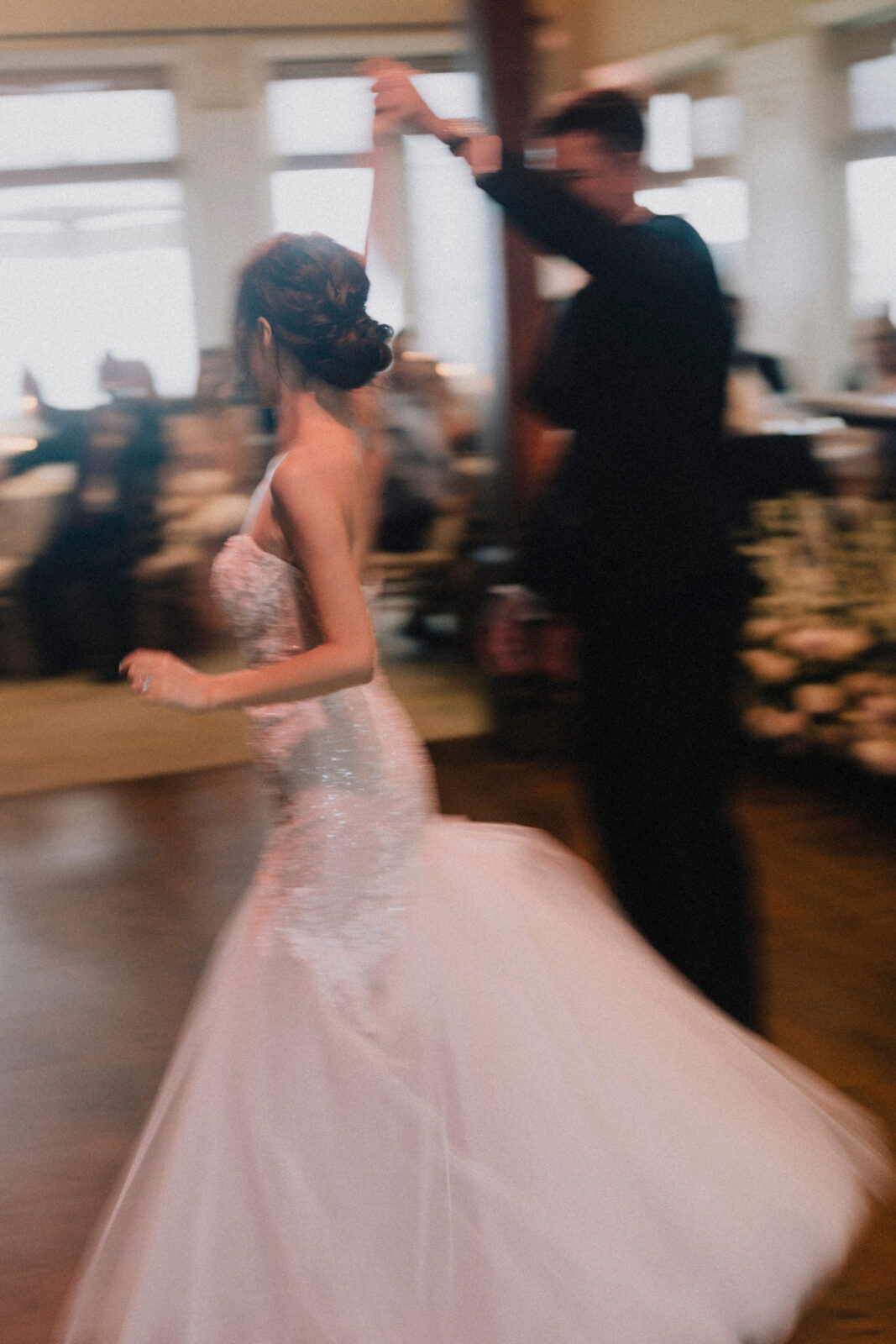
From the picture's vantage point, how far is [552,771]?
4.19 metres

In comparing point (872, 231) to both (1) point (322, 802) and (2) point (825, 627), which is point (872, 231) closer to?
(2) point (825, 627)

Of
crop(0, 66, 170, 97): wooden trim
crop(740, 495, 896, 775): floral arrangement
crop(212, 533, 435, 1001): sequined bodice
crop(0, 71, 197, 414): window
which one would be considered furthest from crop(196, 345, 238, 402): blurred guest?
crop(212, 533, 435, 1001): sequined bodice

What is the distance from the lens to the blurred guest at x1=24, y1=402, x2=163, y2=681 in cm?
588

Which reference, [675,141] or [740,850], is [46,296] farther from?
[740,850]

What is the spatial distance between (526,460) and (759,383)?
7.05 ft

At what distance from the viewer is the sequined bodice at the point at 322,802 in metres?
1.57

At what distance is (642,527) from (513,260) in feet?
7.81

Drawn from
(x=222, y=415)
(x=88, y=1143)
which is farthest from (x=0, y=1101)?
(x=222, y=415)

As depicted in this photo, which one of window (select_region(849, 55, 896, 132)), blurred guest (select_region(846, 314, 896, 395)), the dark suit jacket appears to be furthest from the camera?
window (select_region(849, 55, 896, 132))

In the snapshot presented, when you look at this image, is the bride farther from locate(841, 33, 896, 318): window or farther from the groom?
locate(841, 33, 896, 318): window

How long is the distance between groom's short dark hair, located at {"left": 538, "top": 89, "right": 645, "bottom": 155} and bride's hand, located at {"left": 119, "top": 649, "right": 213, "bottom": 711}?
774mm

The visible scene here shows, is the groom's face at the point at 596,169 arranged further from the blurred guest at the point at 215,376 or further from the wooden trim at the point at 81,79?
the wooden trim at the point at 81,79

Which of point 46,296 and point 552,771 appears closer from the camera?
point 552,771

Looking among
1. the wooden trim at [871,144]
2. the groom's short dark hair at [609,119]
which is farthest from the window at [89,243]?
the groom's short dark hair at [609,119]
